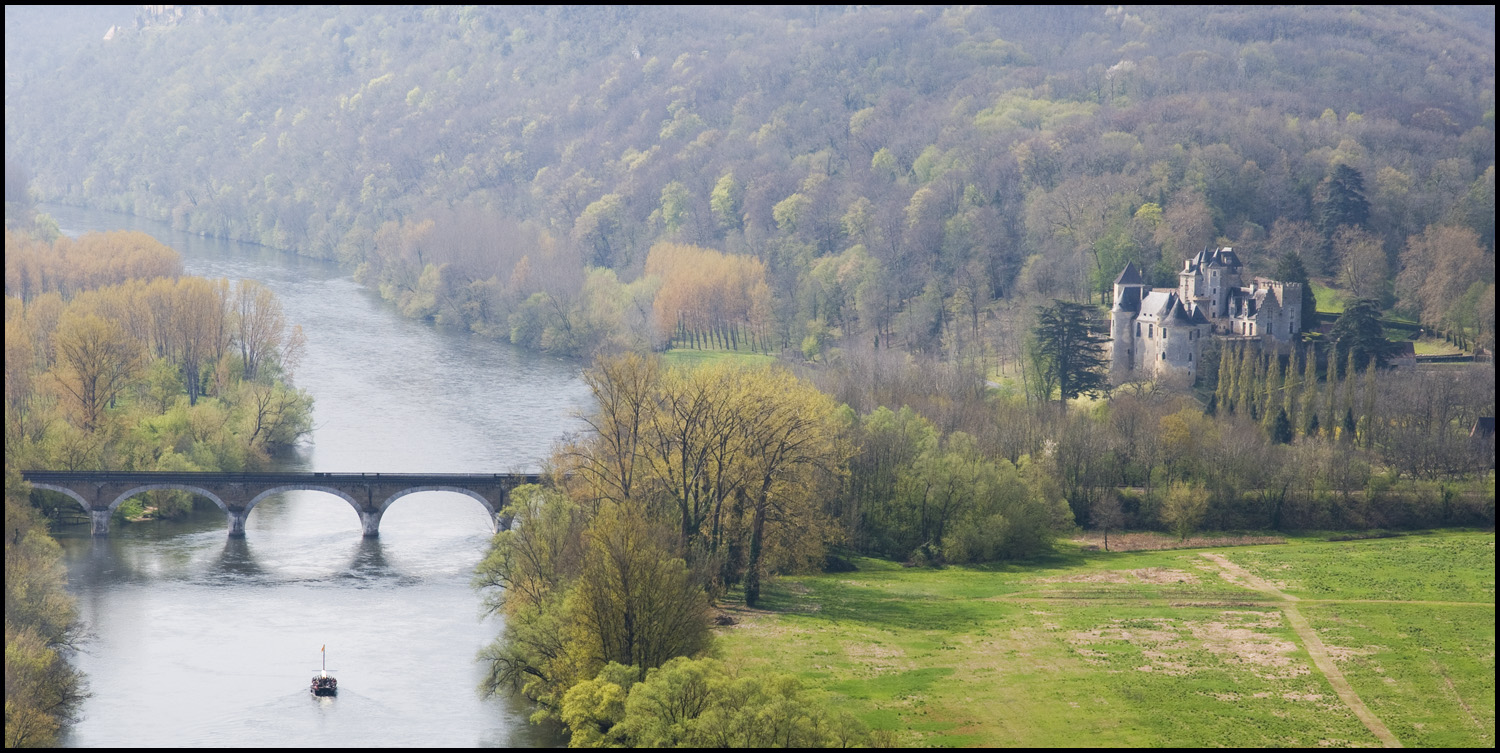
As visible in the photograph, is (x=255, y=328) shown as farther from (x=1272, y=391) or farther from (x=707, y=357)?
(x=1272, y=391)

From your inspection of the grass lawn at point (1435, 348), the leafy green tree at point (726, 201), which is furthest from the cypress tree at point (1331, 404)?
the leafy green tree at point (726, 201)

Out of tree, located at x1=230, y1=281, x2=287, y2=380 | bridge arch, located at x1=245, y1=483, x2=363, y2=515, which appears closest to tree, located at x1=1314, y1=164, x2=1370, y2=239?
tree, located at x1=230, y1=281, x2=287, y2=380

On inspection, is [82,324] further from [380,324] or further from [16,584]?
[380,324]

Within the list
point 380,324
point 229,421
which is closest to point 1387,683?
point 229,421

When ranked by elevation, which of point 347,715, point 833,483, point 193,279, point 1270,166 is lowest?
point 347,715

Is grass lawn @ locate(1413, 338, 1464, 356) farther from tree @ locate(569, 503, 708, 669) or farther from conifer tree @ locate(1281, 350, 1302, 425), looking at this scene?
tree @ locate(569, 503, 708, 669)

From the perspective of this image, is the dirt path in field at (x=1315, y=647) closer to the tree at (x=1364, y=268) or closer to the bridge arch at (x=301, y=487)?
the bridge arch at (x=301, y=487)
